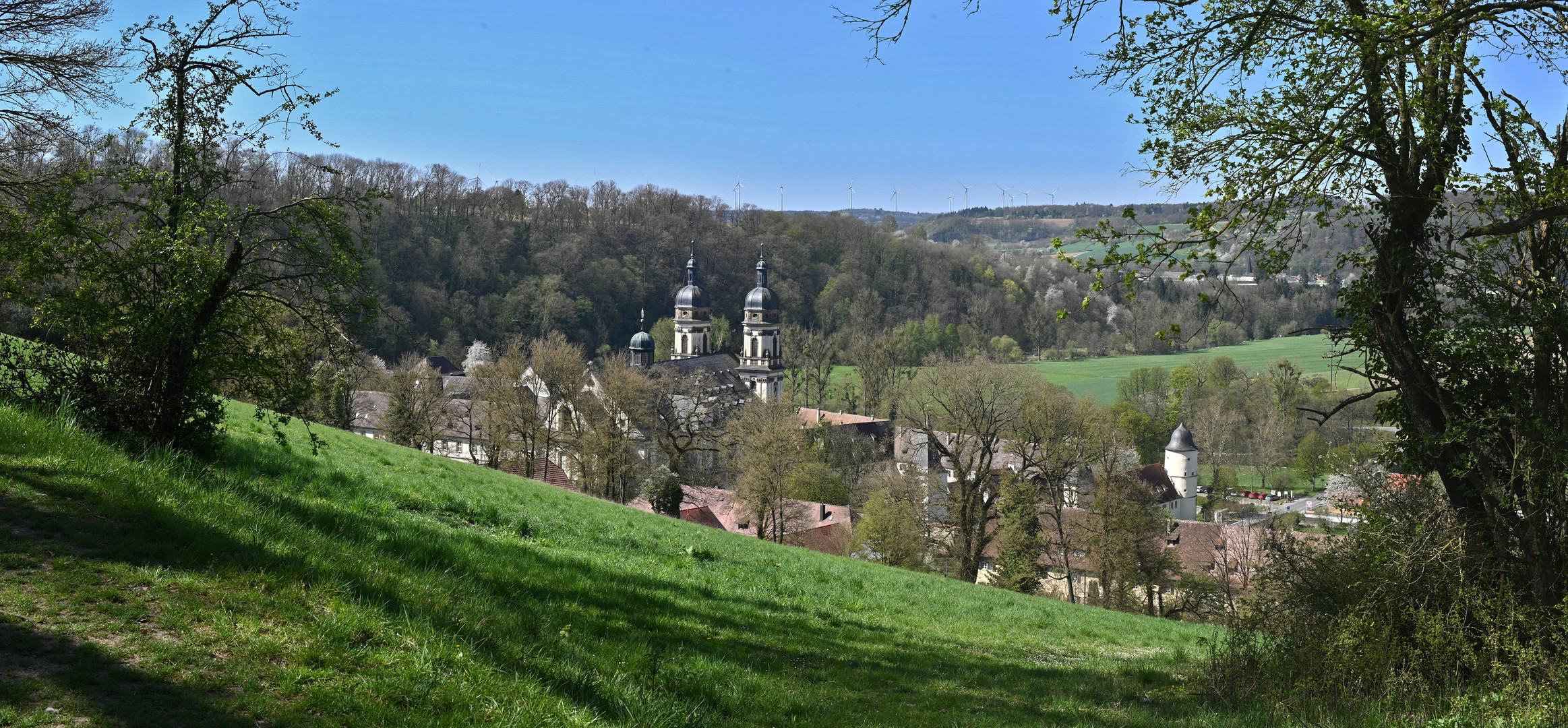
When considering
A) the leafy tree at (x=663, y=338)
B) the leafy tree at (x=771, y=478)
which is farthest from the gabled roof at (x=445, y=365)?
the leafy tree at (x=771, y=478)

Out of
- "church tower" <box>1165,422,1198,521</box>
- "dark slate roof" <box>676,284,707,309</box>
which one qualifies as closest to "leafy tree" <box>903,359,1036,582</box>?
"church tower" <box>1165,422,1198,521</box>

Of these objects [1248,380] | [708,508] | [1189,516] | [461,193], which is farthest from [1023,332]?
[708,508]

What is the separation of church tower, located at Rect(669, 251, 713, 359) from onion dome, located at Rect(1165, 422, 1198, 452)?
Answer: 39.5m

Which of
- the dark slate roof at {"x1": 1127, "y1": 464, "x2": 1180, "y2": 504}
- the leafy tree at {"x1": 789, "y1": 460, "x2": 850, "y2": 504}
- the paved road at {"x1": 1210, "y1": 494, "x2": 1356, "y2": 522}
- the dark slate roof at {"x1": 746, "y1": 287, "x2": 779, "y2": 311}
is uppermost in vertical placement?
the dark slate roof at {"x1": 746, "y1": 287, "x2": 779, "y2": 311}

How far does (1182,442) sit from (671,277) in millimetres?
72615

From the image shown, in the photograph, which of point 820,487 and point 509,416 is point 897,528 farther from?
point 509,416

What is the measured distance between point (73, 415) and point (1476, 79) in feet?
39.0

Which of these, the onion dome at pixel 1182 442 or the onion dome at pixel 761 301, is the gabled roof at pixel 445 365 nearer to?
the onion dome at pixel 761 301

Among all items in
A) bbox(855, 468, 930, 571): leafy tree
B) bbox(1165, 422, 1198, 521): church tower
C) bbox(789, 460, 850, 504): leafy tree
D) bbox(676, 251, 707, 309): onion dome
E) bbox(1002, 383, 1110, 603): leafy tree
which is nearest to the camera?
bbox(855, 468, 930, 571): leafy tree

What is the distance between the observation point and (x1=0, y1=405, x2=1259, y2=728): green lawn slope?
429cm

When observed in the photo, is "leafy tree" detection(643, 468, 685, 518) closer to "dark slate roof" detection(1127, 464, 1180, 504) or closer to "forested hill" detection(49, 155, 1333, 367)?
"dark slate roof" detection(1127, 464, 1180, 504)

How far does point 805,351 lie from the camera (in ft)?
271

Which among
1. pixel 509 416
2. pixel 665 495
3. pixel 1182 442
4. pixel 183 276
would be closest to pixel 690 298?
pixel 1182 442

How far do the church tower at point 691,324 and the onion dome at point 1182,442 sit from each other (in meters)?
39.5
